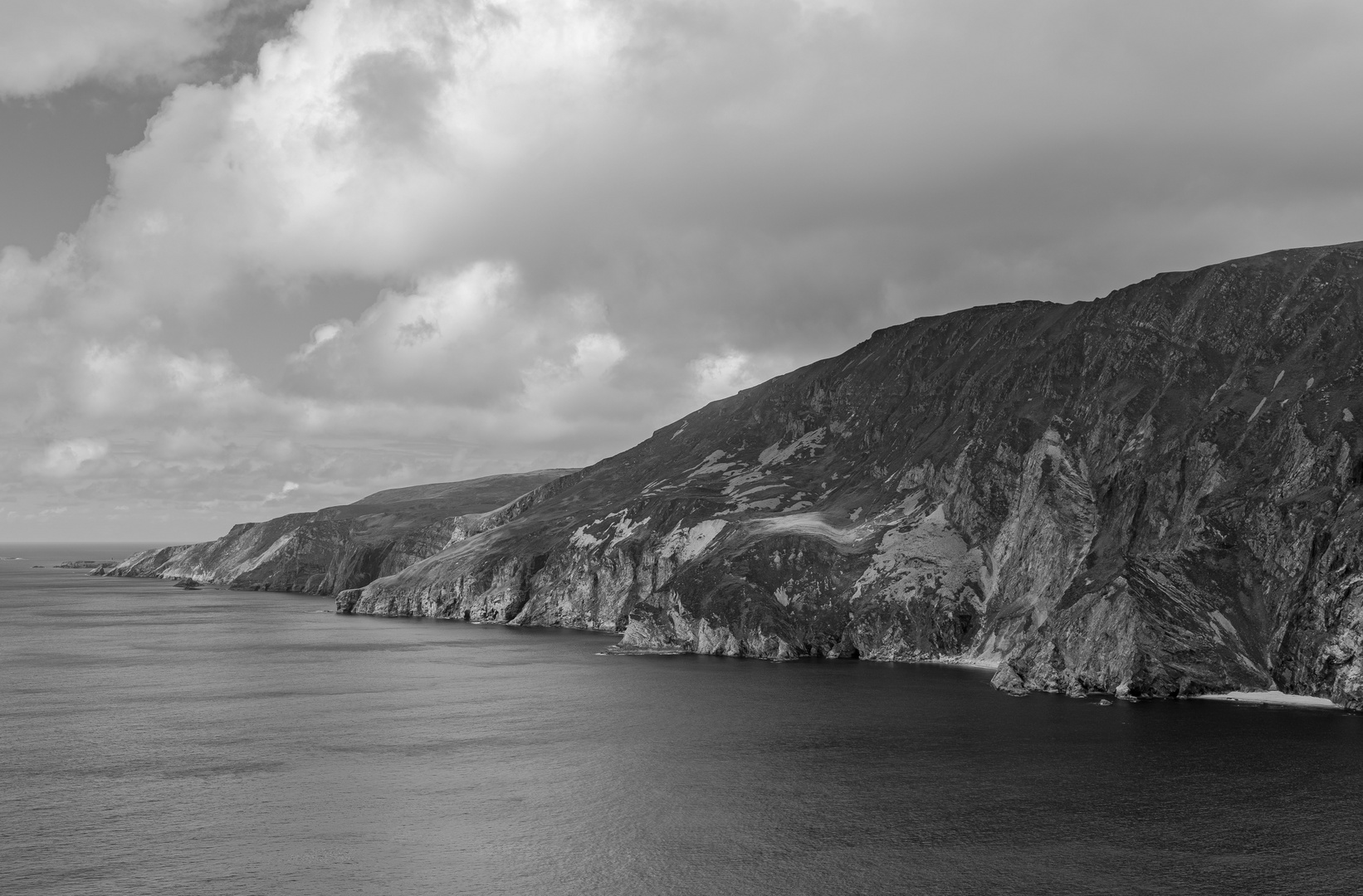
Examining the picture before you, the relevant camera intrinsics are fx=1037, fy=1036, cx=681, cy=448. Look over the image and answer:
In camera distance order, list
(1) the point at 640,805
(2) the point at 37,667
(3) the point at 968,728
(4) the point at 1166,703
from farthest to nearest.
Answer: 1. (2) the point at 37,667
2. (4) the point at 1166,703
3. (3) the point at 968,728
4. (1) the point at 640,805

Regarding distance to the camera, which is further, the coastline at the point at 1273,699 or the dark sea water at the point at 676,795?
the coastline at the point at 1273,699

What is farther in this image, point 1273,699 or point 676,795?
point 1273,699

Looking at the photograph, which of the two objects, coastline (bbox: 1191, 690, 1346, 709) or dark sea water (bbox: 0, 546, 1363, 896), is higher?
coastline (bbox: 1191, 690, 1346, 709)

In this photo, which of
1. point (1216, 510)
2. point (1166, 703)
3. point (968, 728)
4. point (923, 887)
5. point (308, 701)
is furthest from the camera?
point (1216, 510)

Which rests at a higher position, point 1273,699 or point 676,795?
point 1273,699

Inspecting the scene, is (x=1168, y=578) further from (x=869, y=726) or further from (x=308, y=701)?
(x=308, y=701)

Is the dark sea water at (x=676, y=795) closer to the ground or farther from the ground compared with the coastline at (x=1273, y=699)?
closer to the ground

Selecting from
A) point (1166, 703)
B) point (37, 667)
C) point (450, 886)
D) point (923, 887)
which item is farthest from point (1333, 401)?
point (37, 667)

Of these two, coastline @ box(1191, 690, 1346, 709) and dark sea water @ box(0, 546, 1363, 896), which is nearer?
dark sea water @ box(0, 546, 1363, 896)
